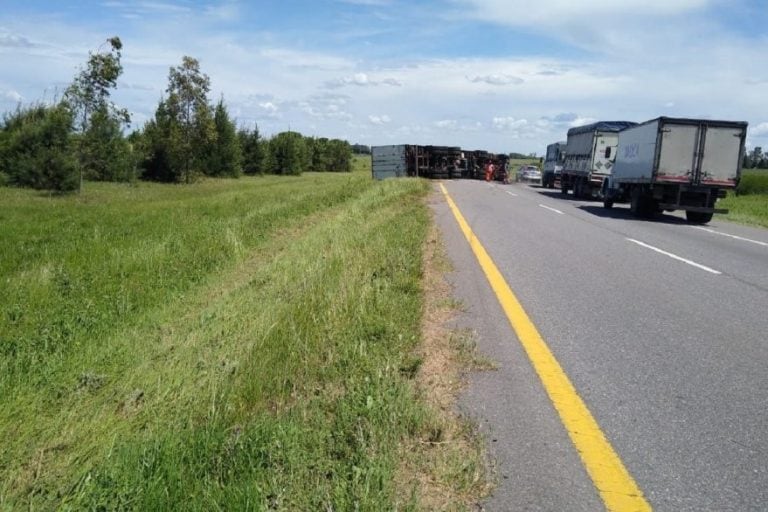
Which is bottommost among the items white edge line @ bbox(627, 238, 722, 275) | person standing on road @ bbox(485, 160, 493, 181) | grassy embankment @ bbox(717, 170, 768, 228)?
grassy embankment @ bbox(717, 170, 768, 228)

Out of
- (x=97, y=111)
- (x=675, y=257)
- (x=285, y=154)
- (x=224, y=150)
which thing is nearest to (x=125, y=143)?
(x=97, y=111)

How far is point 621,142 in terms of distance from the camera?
24.6 meters

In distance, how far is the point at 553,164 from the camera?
1722 inches

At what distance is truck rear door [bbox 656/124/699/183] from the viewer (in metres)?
19.8

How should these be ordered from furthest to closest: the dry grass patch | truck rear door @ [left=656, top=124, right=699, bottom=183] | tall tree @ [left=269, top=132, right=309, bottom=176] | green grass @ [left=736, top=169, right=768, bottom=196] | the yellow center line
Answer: tall tree @ [left=269, top=132, right=309, bottom=176], green grass @ [left=736, top=169, right=768, bottom=196], truck rear door @ [left=656, top=124, right=699, bottom=183], the yellow center line, the dry grass patch

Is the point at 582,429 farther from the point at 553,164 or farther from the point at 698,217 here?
the point at 553,164

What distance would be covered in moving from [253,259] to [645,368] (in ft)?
29.4

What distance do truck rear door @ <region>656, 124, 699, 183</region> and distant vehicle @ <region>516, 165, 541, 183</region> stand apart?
120ft

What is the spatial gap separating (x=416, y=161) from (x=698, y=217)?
2829 cm

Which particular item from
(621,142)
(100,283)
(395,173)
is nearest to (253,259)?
(100,283)

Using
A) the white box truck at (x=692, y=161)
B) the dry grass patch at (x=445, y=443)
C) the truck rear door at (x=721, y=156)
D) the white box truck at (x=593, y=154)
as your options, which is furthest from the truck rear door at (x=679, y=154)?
the dry grass patch at (x=445, y=443)

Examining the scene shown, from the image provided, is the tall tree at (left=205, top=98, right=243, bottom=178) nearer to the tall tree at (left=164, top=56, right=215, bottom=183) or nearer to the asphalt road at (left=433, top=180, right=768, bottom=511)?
the tall tree at (left=164, top=56, right=215, bottom=183)

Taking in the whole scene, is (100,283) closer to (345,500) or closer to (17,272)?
(17,272)

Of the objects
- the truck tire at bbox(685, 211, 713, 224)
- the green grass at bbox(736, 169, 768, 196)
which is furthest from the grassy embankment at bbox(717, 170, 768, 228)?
the truck tire at bbox(685, 211, 713, 224)
